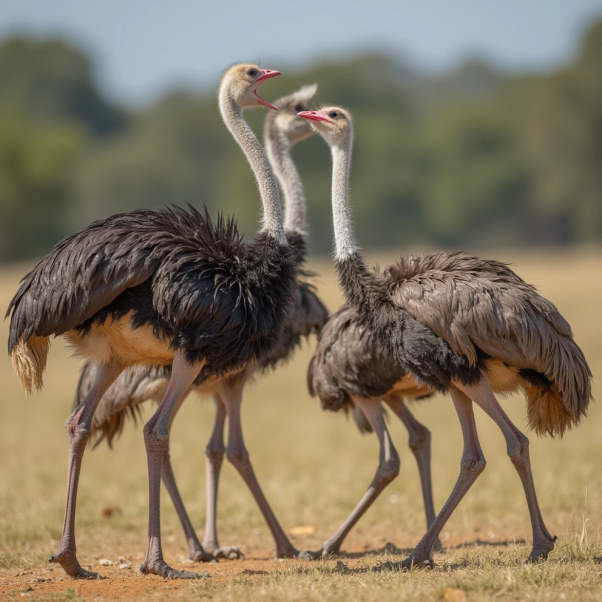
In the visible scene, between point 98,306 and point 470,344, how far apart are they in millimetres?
2225

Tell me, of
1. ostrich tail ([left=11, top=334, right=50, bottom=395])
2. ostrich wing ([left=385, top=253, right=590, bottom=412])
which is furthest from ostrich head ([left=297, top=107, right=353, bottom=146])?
ostrich tail ([left=11, top=334, right=50, bottom=395])

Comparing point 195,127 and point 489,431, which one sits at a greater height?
point 195,127

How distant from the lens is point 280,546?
801 centimetres

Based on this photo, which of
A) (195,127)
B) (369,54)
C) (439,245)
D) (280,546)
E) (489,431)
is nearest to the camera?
(280,546)

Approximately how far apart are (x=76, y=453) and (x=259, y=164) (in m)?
2.30

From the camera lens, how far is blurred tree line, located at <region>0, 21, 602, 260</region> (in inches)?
1965

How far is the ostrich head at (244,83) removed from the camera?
7.82m

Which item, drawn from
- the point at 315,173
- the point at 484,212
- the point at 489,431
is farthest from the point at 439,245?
the point at 489,431

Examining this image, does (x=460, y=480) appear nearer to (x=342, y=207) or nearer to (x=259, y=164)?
(x=342, y=207)

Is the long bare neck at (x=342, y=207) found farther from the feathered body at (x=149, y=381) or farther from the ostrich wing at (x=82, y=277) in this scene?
the ostrich wing at (x=82, y=277)

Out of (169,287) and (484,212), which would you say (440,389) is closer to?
(169,287)

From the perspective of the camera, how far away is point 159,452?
6770mm

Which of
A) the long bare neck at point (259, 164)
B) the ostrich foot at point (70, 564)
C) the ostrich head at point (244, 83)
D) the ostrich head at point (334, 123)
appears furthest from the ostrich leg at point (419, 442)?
the ostrich foot at point (70, 564)

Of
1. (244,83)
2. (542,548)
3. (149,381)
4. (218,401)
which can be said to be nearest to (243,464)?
(218,401)
